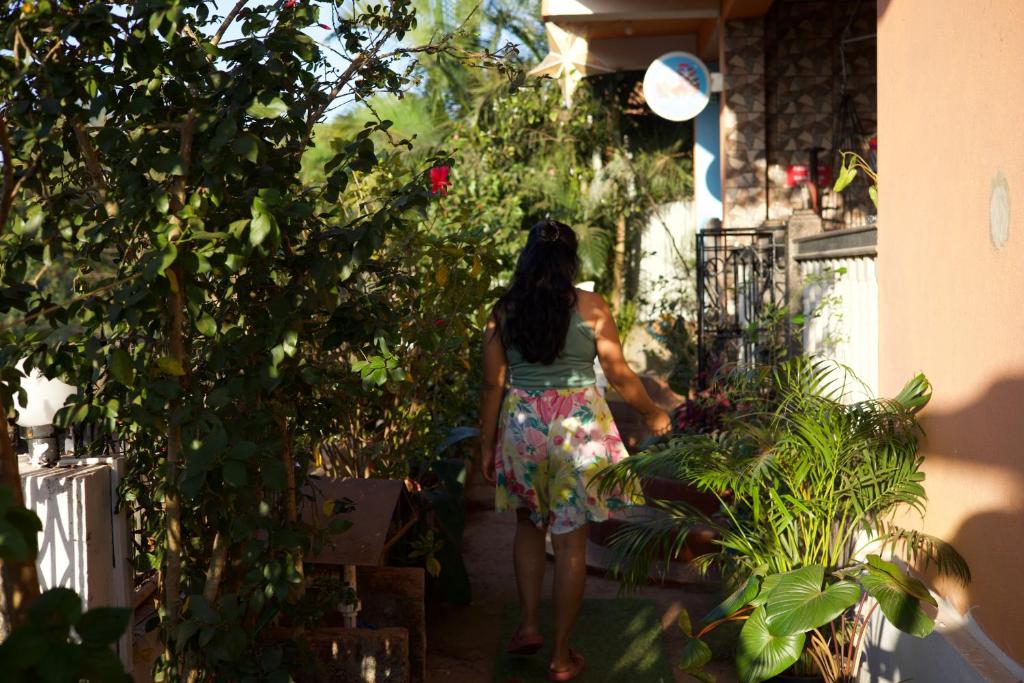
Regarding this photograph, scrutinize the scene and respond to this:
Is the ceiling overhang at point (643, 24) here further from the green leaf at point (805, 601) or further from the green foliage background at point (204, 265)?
the green foliage background at point (204, 265)

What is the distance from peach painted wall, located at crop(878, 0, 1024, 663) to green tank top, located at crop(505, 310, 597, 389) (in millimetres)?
1132

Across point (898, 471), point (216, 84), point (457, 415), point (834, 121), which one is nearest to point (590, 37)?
point (834, 121)

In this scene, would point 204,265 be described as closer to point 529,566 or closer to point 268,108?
point 268,108

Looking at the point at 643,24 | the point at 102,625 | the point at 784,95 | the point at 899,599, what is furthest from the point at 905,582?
the point at 643,24

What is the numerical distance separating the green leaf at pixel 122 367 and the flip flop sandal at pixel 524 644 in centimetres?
227

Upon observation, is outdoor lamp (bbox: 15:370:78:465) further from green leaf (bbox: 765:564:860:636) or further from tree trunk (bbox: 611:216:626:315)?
tree trunk (bbox: 611:216:626:315)

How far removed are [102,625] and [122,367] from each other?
103 centimetres

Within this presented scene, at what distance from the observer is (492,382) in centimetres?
404

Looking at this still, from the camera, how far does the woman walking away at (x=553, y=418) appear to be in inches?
154

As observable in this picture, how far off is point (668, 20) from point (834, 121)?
1951 mm

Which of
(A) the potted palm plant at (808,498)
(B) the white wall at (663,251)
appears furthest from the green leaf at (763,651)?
(B) the white wall at (663,251)

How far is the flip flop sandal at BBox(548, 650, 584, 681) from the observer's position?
3906 millimetres

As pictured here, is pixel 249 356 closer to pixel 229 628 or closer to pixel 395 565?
pixel 229 628

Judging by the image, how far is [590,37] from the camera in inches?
445
